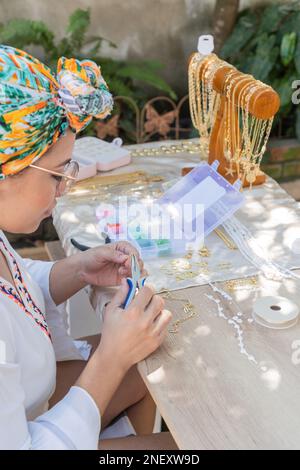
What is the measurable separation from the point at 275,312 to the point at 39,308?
60 centimetres

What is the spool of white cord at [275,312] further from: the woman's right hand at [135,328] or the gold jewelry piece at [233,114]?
the gold jewelry piece at [233,114]

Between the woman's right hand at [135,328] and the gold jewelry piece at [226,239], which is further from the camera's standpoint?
Answer: the gold jewelry piece at [226,239]

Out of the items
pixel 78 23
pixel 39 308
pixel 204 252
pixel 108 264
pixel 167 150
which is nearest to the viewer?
pixel 39 308

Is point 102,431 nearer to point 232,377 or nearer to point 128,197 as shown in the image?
point 232,377

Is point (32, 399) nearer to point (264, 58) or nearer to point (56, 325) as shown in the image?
point (56, 325)

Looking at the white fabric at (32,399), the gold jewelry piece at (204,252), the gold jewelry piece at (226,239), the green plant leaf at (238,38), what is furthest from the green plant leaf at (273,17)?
the white fabric at (32,399)

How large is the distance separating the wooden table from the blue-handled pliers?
111 millimetres

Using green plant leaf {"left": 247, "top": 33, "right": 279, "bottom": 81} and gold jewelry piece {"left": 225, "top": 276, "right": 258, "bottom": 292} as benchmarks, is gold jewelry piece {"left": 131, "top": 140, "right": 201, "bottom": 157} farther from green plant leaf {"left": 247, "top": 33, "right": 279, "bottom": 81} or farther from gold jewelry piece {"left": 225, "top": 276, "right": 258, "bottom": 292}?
→ green plant leaf {"left": 247, "top": 33, "right": 279, "bottom": 81}

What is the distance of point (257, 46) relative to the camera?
3.89 metres

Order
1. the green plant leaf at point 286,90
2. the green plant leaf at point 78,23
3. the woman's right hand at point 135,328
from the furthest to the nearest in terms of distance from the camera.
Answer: the green plant leaf at point 286,90 → the green plant leaf at point 78,23 → the woman's right hand at point 135,328

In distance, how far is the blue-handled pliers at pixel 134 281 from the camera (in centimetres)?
142

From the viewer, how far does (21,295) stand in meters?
1.43

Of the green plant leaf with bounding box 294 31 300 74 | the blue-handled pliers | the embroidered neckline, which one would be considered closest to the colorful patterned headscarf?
the embroidered neckline

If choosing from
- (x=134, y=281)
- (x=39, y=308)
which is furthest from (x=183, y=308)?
(x=39, y=308)
